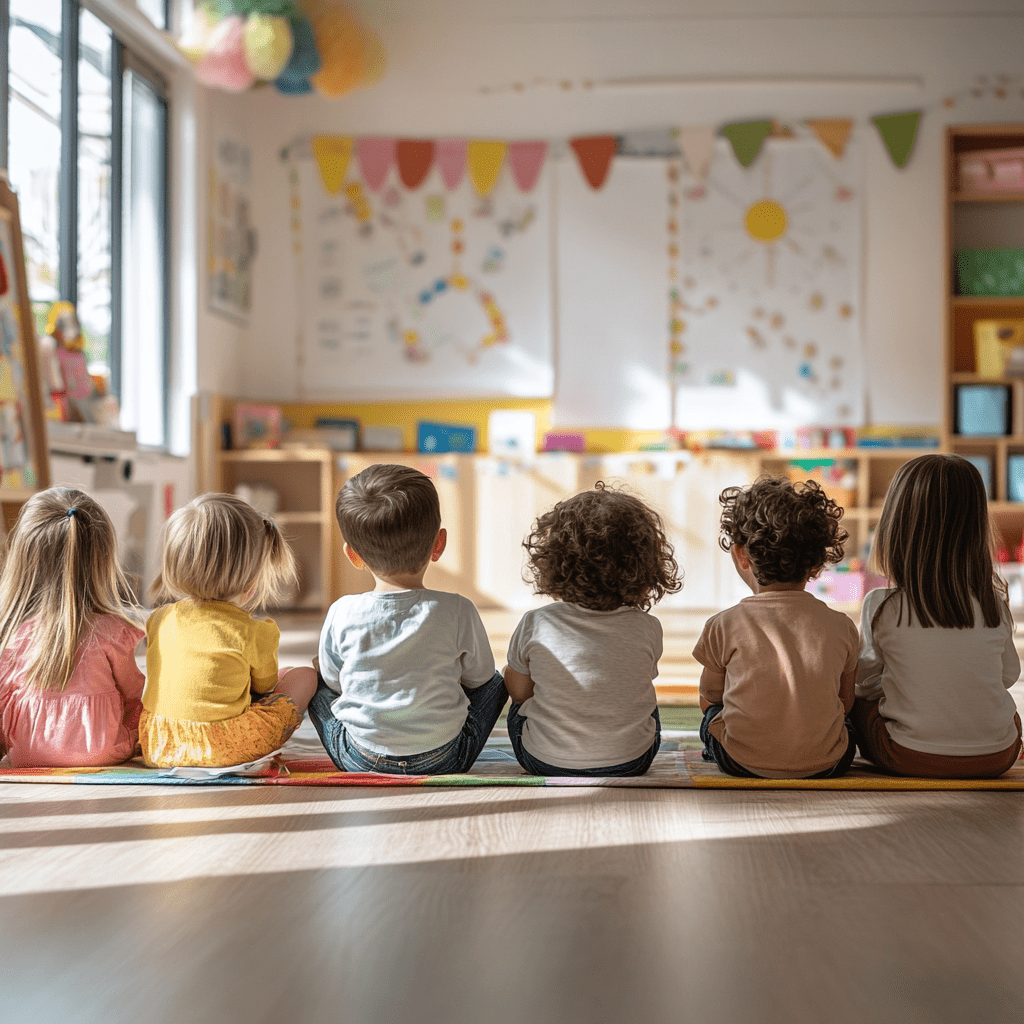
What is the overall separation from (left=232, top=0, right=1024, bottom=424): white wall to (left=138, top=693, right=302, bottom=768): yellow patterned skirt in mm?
3455

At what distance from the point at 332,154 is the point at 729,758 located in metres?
4.08

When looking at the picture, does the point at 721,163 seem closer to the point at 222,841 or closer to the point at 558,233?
the point at 558,233

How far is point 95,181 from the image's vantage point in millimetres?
3998

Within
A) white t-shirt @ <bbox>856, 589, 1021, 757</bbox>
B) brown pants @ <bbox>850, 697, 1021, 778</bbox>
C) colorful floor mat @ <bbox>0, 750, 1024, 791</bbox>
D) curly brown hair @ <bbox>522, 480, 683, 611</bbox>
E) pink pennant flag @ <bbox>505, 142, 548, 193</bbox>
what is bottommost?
colorful floor mat @ <bbox>0, 750, 1024, 791</bbox>

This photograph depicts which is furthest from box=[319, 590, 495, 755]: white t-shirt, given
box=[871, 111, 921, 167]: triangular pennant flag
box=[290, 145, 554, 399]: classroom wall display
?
box=[871, 111, 921, 167]: triangular pennant flag

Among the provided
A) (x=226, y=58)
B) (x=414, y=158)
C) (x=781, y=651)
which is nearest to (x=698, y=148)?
(x=414, y=158)

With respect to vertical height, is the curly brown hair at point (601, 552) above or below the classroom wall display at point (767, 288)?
below

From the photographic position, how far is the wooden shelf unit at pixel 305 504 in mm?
4805

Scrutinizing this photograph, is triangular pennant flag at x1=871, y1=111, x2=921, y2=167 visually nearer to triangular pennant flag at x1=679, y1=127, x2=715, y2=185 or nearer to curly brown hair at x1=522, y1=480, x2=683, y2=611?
triangular pennant flag at x1=679, y1=127, x2=715, y2=185

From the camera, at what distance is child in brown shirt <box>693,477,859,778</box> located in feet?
5.18

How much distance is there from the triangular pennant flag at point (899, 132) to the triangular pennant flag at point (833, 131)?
0.43 ft

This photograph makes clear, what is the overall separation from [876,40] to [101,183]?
3343 mm

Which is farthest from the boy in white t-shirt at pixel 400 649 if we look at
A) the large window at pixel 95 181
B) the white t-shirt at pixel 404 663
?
the large window at pixel 95 181

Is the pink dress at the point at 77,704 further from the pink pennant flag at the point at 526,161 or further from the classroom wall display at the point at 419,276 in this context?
the pink pennant flag at the point at 526,161
